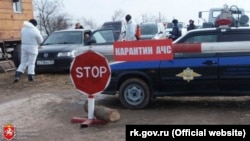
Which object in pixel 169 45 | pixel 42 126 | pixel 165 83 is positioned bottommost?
pixel 42 126

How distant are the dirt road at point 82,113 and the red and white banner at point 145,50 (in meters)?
1.01

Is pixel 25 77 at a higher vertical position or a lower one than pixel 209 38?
lower

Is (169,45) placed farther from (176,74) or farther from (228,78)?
(228,78)

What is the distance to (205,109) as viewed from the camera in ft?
27.1

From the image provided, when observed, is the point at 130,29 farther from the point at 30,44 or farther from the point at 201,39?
the point at 201,39

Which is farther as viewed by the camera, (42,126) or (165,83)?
(165,83)

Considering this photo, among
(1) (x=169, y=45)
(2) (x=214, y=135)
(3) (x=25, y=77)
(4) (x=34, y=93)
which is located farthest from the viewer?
(3) (x=25, y=77)

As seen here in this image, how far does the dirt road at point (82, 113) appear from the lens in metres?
6.83

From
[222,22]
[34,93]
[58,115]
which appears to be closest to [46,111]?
[58,115]

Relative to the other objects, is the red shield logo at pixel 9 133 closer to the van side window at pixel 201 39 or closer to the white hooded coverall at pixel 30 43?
the van side window at pixel 201 39

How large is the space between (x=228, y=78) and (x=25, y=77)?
7.56 meters

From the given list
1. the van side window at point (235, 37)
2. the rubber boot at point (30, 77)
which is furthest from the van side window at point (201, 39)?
the rubber boot at point (30, 77)

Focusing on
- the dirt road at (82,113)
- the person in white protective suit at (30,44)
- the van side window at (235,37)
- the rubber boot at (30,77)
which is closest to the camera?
the dirt road at (82,113)

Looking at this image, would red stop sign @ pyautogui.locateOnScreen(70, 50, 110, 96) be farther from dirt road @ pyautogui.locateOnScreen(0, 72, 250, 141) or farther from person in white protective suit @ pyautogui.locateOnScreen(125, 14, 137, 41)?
person in white protective suit @ pyautogui.locateOnScreen(125, 14, 137, 41)
